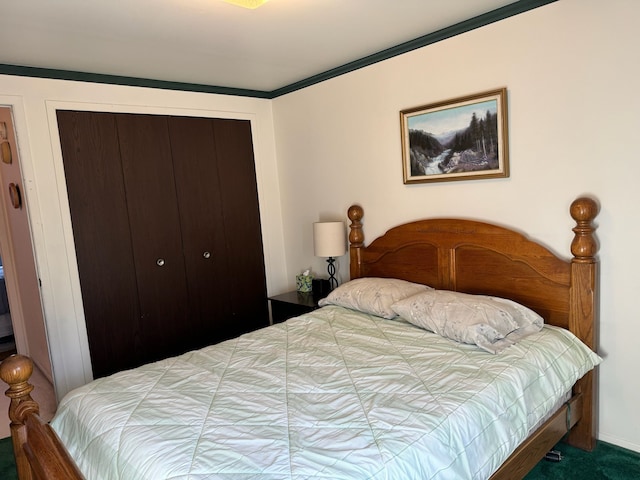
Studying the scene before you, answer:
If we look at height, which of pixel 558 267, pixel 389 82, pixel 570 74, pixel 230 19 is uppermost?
pixel 230 19

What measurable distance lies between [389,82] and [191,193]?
1.72 meters

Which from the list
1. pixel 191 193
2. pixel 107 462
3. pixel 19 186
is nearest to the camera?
pixel 107 462

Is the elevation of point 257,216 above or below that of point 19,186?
below

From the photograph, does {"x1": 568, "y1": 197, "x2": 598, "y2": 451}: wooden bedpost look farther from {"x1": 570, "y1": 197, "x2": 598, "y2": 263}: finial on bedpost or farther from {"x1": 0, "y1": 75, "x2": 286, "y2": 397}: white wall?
{"x1": 0, "y1": 75, "x2": 286, "y2": 397}: white wall

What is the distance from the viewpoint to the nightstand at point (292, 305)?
128 inches

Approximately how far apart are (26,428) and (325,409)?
101 centimetres

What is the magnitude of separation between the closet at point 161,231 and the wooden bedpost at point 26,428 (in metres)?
1.63

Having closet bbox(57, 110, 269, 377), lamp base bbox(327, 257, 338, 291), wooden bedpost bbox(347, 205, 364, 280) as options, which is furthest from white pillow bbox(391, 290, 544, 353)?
closet bbox(57, 110, 269, 377)

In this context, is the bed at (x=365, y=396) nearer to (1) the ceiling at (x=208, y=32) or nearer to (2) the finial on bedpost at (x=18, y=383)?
(2) the finial on bedpost at (x=18, y=383)

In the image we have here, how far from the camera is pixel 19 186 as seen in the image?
3.21 metres

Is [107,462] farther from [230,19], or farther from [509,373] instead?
[230,19]

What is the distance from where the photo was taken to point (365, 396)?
1656 millimetres

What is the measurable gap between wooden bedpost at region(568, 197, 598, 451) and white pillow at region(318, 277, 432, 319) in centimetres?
82

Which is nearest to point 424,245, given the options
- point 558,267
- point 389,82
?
point 558,267
